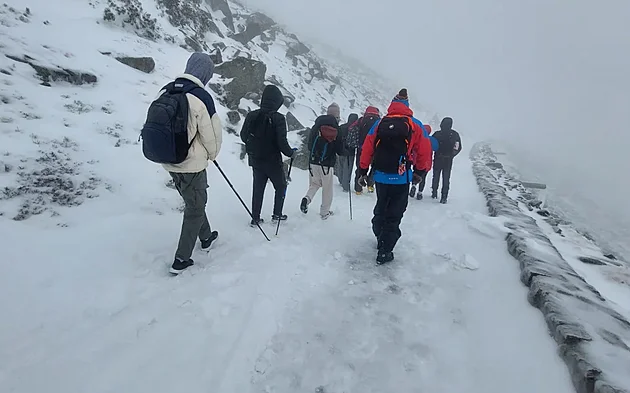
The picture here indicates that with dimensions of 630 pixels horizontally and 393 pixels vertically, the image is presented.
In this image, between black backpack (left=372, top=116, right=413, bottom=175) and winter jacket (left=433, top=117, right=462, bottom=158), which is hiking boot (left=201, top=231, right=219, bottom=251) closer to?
black backpack (left=372, top=116, right=413, bottom=175)

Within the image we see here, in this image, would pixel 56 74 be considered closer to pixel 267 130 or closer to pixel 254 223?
pixel 267 130

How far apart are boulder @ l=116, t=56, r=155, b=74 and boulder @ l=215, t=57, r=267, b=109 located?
2400 millimetres

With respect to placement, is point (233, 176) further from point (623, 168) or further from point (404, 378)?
point (623, 168)

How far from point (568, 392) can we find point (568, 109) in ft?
440

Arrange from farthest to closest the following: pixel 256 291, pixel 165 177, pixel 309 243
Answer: pixel 165 177 < pixel 309 243 < pixel 256 291

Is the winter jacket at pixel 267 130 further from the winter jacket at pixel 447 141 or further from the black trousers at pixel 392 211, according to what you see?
the winter jacket at pixel 447 141

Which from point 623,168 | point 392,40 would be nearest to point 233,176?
point 623,168

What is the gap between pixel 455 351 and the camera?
305 centimetres

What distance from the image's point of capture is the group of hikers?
3.50 meters

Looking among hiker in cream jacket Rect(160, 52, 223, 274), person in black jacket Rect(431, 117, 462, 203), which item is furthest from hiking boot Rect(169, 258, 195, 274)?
person in black jacket Rect(431, 117, 462, 203)

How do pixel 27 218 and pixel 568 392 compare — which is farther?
pixel 27 218

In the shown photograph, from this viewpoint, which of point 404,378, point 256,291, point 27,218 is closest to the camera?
point 404,378

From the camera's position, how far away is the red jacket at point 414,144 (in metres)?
4.62

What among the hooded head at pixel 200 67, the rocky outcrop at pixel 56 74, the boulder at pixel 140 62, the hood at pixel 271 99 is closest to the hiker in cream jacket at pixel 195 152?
the hooded head at pixel 200 67
